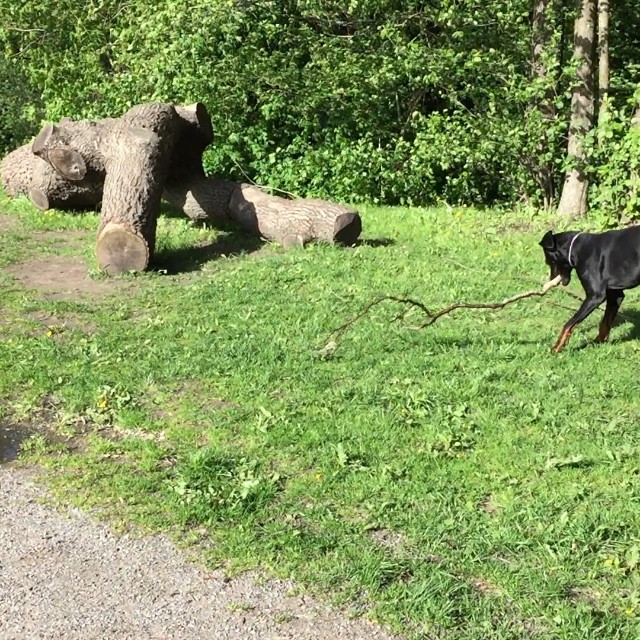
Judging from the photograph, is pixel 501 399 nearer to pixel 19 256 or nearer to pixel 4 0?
pixel 19 256

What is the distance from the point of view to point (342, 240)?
32.6 feet

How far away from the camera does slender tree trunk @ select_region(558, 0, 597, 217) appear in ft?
36.5

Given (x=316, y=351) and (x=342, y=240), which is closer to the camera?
(x=316, y=351)

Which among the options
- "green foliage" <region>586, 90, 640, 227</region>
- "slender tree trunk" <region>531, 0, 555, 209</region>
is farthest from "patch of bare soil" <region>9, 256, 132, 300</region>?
"slender tree trunk" <region>531, 0, 555, 209</region>

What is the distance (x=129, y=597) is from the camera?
3305 mm

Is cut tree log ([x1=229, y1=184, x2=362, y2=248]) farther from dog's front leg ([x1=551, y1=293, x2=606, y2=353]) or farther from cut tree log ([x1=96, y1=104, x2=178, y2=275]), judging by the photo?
dog's front leg ([x1=551, y1=293, x2=606, y2=353])

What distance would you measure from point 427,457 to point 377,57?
945cm

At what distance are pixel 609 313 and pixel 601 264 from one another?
0.51 m

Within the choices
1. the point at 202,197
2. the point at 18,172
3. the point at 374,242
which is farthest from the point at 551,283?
the point at 18,172

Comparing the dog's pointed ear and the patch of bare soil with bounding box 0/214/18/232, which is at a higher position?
the dog's pointed ear

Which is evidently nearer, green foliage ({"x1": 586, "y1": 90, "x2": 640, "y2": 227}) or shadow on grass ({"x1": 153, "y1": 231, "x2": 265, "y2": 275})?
shadow on grass ({"x1": 153, "y1": 231, "x2": 265, "y2": 275})

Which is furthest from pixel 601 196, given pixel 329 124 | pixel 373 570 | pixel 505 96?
pixel 373 570

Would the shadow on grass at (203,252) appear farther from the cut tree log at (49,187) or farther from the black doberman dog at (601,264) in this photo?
the black doberman dog at (601,264)

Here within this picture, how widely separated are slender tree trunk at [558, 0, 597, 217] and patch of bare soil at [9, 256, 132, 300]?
688 cm
